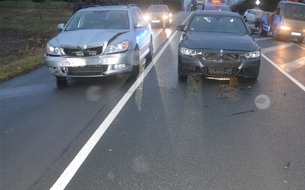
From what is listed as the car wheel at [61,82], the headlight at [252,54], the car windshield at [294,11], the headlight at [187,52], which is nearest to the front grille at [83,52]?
the car wheel at [61,82]

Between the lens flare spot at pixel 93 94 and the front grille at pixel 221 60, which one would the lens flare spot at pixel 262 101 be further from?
the lens flare spot at pixel 93 94

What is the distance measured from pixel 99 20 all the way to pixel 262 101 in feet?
14.7

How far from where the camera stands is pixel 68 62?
824 centimetres

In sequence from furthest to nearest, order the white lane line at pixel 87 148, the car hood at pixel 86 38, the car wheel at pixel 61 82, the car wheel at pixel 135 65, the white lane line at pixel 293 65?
the white lane line at pixel 293 65, the car wheel at pixel 135 65, the car wheel at pixel 61 82, the car hood at pixel 86 38, the white lane line at pixel 87 148

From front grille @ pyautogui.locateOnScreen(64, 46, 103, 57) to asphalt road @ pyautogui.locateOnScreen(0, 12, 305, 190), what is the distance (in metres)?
0.73

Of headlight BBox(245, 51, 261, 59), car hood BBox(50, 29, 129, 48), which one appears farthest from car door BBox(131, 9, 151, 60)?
headlight BBox(245, 51, 261, 59)

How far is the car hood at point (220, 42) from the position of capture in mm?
8609

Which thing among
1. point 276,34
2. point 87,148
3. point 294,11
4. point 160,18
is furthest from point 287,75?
point 160,18

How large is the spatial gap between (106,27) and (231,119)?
4450 millimetres

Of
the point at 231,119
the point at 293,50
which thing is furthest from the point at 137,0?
the point at 231,119

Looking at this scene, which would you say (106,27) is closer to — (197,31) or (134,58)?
(134,58)

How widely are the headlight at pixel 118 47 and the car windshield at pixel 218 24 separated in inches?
84.8

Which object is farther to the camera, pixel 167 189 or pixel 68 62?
pixel 68 62

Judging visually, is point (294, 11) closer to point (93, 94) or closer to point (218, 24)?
point (218, 24)
